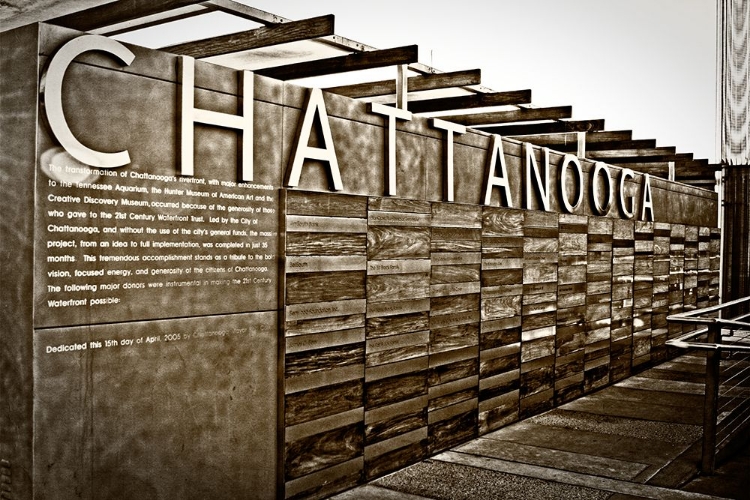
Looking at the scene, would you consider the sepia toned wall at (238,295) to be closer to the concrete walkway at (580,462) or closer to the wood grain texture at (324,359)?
the wood grain texture at (324,359)

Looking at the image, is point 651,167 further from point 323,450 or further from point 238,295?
point 238,295

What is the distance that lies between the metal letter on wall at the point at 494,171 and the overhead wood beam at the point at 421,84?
22.4 inches

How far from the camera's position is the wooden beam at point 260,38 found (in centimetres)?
452

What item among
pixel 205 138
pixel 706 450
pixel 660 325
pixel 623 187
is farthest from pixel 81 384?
pixel 660 325

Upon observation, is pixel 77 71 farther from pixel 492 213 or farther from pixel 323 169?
pixel 492 213

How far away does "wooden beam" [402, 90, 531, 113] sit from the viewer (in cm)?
666

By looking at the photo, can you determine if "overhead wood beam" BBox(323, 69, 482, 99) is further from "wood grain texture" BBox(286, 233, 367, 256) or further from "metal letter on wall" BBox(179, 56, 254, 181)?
"metal letter on wall" BBox(179, 56, 254, 181)

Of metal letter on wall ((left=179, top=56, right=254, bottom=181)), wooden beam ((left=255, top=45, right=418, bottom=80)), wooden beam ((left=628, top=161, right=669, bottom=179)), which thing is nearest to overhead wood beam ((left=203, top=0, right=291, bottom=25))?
wooden beam ((left=255, top=45, right=418, bottom=80))

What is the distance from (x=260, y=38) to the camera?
499 centimetres

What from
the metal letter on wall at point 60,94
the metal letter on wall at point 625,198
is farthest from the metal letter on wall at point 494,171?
the metal letter on wall at point 60,94

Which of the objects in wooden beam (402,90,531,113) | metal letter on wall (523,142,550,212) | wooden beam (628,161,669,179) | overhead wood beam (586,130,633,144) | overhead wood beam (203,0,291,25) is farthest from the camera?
wooden beam (628,161,669,179)

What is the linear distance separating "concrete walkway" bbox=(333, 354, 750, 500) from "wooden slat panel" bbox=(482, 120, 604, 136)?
2.96 m

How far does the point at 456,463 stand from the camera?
18.1 ft

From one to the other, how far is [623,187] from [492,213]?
3.29 meters
